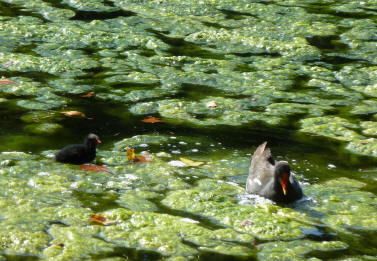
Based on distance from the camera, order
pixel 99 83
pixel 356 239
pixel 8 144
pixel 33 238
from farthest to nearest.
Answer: pixel 99 83 < pixel 8 144 < pixel 356 239 < pixel 33 238

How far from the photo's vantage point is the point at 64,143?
21.5 feet

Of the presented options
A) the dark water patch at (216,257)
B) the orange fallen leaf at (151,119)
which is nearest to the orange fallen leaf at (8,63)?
the orange fallen leaf at (151,119)

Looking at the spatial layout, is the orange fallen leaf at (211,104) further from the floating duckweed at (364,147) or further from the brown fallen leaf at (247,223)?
the brown fallen leaf at (247,223)

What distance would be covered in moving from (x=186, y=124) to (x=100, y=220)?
2394 mm

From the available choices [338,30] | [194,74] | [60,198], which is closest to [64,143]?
[60,198]

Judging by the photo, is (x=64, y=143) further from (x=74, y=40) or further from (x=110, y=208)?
(x=74, y=40)

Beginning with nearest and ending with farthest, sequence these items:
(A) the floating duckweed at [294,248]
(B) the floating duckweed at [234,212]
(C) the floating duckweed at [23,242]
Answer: (C) the floating duckweed at [23,242] → (A) the floating duckweed at [294,248] → (B) the floating duckweed at [234,212]

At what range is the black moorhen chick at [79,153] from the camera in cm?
592

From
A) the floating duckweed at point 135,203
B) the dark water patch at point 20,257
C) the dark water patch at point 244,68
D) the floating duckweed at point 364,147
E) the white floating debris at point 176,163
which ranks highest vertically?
the dark water patch at point 20,257

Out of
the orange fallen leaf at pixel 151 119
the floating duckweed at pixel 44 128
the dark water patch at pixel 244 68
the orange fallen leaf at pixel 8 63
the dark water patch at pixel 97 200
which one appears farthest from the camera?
the dark water patch at pixel 244 68

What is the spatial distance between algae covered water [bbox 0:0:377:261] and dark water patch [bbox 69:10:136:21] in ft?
0.14

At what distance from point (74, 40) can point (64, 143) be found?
3462 mm

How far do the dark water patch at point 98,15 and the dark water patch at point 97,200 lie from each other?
5713mm

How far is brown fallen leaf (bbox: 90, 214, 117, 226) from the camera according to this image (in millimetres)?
4953
